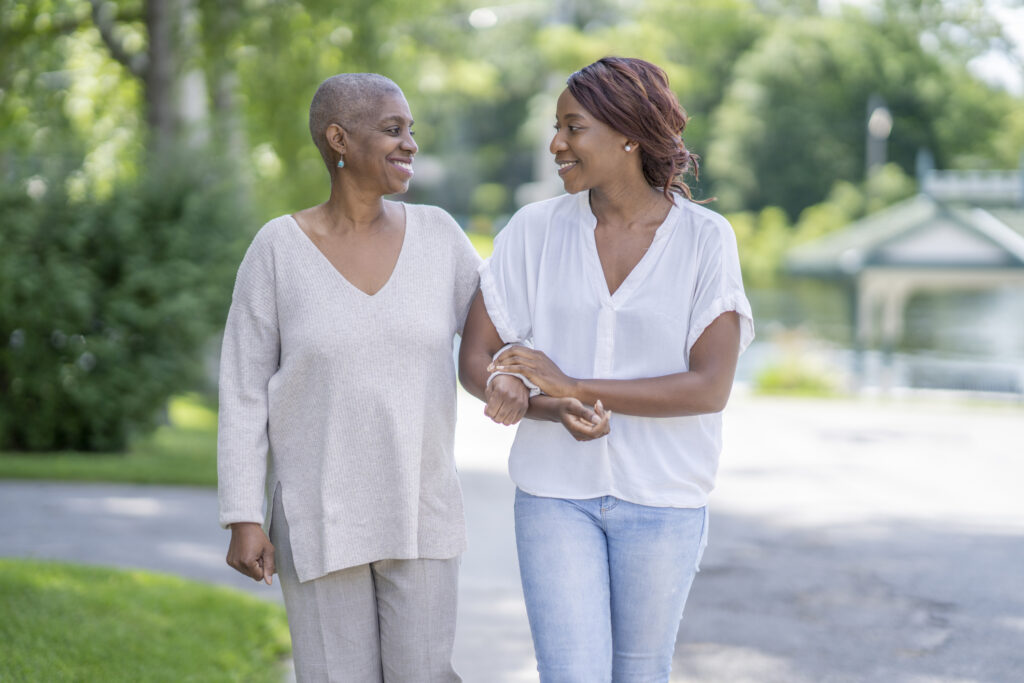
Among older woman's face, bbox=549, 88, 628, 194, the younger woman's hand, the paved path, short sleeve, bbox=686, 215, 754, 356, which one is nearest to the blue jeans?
the younger woman's hand

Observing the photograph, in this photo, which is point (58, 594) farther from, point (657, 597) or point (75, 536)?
point (657, 597)

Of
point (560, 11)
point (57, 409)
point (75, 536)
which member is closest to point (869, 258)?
point (560, 11)

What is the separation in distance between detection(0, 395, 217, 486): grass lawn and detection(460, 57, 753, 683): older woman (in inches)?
321

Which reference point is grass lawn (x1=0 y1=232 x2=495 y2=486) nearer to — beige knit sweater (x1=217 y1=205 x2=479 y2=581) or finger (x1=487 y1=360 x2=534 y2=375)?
beige knit sweater (x1=217 y1=205 x2=479 y2=581)

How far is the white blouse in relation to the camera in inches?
117

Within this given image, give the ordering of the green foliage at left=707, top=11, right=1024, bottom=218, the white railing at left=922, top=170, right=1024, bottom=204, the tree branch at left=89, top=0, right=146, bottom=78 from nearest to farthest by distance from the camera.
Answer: the tree branch at left=89, top=0, right=146, bottom=78 → the white railing at left=922, top=170, right=1024, bottom=204 → the green foliage at left=707, top=11, right=1024, bottom=218

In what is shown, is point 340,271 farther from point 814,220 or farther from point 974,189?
point 814,220

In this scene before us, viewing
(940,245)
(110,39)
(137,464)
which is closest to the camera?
(137,464)

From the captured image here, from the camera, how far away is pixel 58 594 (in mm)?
5531

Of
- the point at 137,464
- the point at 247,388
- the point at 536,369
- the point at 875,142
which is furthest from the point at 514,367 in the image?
the point at 875,142

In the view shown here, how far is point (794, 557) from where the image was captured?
26.9 ft

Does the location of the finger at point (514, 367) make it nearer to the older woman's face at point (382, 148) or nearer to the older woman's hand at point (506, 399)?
the older woman's hand at point (506, 399)

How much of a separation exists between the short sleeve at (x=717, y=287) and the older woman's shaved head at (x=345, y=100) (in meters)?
0.82

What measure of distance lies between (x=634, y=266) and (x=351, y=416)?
0.73m
